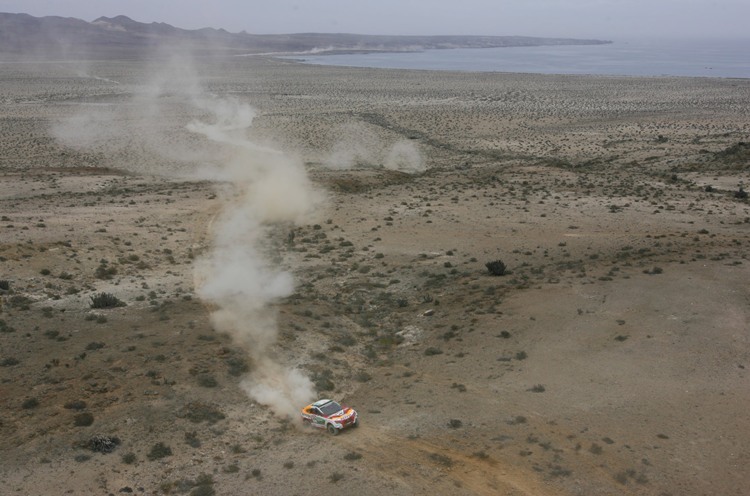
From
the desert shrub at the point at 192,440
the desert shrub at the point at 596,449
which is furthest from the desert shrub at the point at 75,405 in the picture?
the desert shrub at the point at 596,449

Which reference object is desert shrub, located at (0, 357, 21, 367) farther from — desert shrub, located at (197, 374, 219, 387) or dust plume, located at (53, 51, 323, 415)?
dust plume, located at (53, 51, 323, 415)

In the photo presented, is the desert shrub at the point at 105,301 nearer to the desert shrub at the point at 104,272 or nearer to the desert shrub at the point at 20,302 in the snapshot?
the desert shrub at the point at 20,302

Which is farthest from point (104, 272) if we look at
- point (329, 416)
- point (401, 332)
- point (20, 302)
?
point (329, 416)

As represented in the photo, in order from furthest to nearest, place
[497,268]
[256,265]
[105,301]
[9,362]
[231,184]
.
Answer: [231,184] → [256,265] → [497,268] → [105,301] → [9,362]

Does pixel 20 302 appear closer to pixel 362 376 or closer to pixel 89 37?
pixel 362 376

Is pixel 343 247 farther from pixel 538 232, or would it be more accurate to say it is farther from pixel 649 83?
pixel 649 83

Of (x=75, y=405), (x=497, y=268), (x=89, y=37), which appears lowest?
(x=75, y=405)

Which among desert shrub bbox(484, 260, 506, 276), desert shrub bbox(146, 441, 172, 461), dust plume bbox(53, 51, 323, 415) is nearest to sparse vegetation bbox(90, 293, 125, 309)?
dust plume bbox(53, 51, 323, 415)
